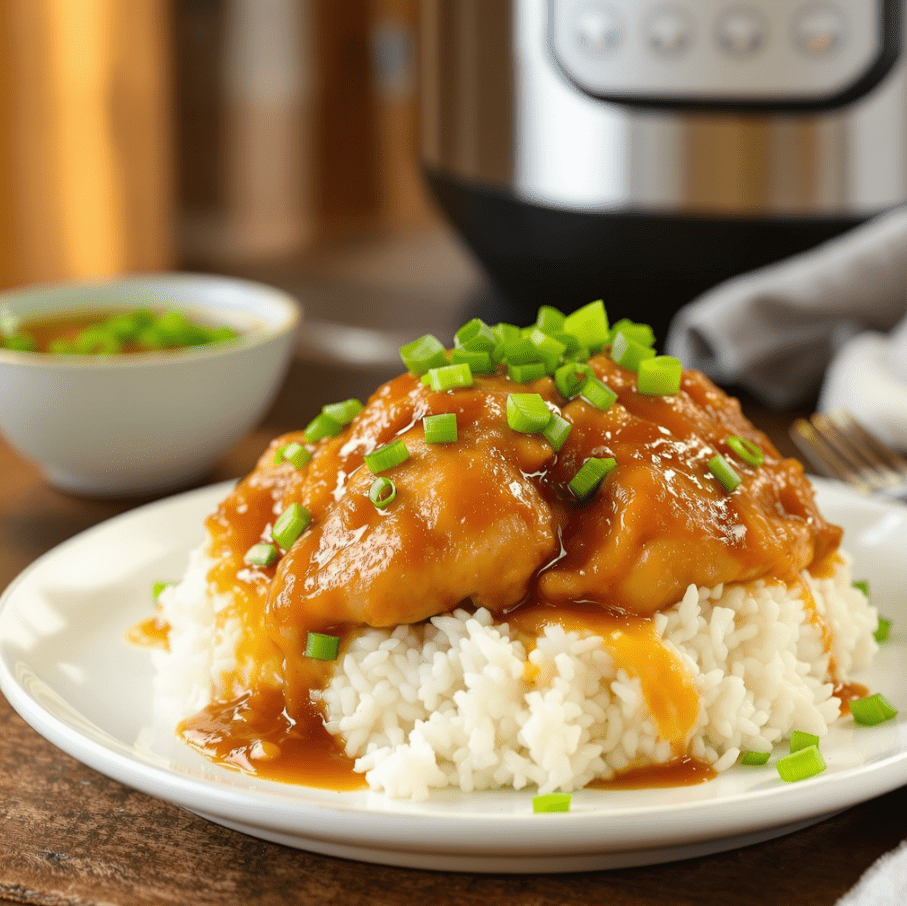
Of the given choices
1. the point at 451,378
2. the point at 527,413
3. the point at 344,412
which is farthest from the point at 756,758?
the point at 344,412

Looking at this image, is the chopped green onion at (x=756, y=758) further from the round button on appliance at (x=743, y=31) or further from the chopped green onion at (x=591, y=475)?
the round button on appliance at (x=743, y=31)

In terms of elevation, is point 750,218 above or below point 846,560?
above

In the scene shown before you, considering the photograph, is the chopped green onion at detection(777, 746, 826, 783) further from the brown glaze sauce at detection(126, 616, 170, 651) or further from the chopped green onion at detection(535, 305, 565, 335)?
the brown glaze sauce at detection(126, 616, 170, 651)

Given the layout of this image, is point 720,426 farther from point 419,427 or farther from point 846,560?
point 419,427

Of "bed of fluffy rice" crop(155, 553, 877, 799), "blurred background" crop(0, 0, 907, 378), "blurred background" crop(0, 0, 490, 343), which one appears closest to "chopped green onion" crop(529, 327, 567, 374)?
"bed of fluffy rice" crop(155, 553, 877, 799)

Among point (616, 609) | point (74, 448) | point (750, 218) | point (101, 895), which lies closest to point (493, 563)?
point (616, 609)

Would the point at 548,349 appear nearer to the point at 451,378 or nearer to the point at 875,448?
the point at 451,378
